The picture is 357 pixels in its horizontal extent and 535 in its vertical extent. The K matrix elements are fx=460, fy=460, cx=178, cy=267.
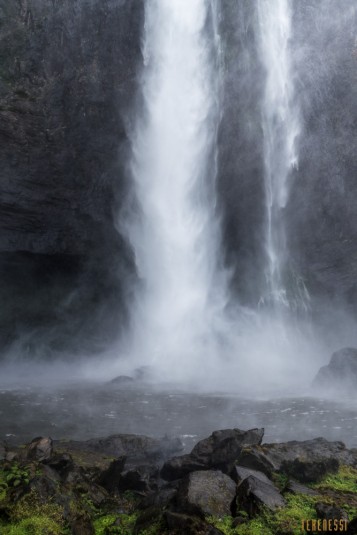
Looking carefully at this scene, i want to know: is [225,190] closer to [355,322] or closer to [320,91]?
[320,91]

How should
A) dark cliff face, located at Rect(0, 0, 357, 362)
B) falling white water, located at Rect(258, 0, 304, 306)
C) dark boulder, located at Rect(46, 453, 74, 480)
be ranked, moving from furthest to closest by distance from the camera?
falling white water, located at Rect(258, 0, 304, 306), dark cliff face, located at Rect(0, 0, 357, 362), dark boulder, located at Rect(46, 453, 74, 480)

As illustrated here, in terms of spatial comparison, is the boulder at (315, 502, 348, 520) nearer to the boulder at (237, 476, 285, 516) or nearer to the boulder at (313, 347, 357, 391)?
the boulder at (237, 476, 285, 516)

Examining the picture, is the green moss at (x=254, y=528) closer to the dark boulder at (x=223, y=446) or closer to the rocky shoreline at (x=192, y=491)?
the rocky shoreline at (x=192, y=491)

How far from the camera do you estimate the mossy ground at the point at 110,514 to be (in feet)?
17.3

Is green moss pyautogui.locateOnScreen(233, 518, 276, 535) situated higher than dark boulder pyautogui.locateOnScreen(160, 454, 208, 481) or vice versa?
dark boulder pyautogui.locateOnScreen(160, 454, 208, 481)

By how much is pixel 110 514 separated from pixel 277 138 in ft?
78.7

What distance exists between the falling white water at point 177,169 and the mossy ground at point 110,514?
19.6 meters

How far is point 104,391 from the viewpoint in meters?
17.5

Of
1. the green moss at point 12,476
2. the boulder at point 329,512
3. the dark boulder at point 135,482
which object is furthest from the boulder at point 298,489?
the green moss at point 12,476

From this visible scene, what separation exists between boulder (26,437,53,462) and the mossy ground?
0.73 m

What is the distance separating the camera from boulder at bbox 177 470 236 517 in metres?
5.62

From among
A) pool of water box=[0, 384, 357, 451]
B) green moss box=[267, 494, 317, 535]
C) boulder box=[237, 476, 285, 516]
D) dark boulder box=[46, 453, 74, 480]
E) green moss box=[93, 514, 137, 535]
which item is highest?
pool of water box=[0, 384, 357, 451]

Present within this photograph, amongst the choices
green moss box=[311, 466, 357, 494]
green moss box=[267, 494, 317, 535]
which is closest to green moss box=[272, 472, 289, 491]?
green moss box=[311, 466, 357, 494]

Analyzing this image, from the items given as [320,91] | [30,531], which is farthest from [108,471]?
[320,91]
